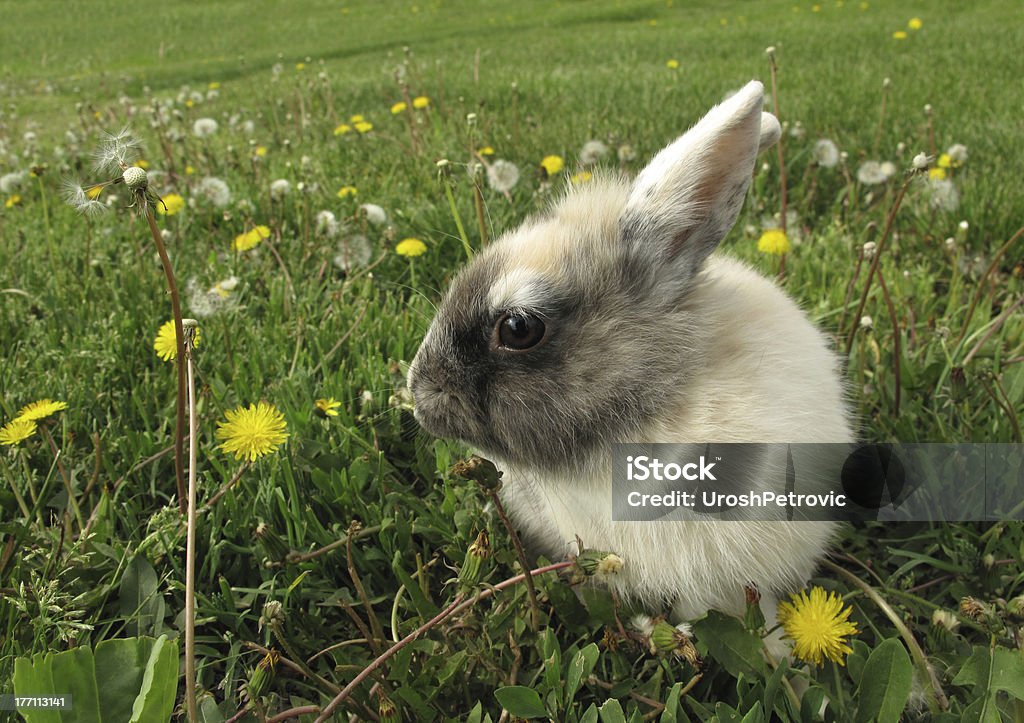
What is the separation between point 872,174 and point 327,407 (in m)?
3.77

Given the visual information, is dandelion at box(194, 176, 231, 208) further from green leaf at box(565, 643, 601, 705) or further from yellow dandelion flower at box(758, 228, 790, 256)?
green leaf at box(565, 643, 601, 705)

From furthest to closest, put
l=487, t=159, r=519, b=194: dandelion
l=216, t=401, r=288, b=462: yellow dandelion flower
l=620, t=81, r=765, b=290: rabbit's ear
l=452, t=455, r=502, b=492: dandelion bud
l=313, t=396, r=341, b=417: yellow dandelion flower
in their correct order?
l=487, t=159, r=519, b=194: dandelion → l=313, t=396, r=341, b=417: yellow dandelion flower → l=216, t=401, r=288, b=462: yellow dandelion flower → l=620, t=81, r=765, b=290: rabbit's ear → l=452, t=455, r=502, b=492: dandelion bud

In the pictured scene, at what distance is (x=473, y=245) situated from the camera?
4188mm

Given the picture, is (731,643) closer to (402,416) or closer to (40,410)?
(402,416)

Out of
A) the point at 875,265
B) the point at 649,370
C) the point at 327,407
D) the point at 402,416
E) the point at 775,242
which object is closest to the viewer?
the point at 649,370

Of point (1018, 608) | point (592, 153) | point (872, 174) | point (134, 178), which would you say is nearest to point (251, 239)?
point (592, 153)

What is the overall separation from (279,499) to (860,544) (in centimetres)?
181

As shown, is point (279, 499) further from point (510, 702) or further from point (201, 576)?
point (510, 702)

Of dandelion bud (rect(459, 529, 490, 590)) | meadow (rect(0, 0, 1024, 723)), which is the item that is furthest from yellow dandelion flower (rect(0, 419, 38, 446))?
dandelion bud (rect(459, 529, 490, 590))

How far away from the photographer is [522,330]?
6.59 ft

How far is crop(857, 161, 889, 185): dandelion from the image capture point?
4566 millimetres

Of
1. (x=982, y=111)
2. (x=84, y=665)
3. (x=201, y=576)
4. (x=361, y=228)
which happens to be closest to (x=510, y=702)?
(x=84, y=665)

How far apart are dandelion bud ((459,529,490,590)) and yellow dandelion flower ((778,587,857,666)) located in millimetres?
739

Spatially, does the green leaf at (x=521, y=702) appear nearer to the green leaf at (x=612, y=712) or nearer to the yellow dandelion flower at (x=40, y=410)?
the green leaf at (x=612, y=712)
